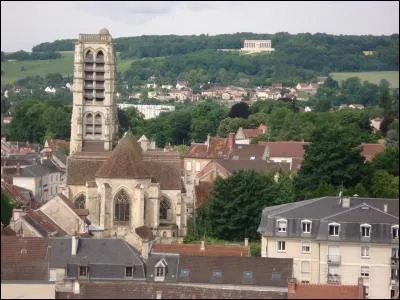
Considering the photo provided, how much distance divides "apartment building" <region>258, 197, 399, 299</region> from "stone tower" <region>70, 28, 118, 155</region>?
3118cm

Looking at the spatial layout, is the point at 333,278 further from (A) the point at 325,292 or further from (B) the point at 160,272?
(A) the point at 325,292

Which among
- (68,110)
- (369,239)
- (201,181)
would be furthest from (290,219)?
(68,110)

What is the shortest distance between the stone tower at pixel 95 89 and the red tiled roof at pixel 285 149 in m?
14.8

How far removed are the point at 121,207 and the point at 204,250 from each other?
12.7 metres

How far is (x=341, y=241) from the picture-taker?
5141 cm

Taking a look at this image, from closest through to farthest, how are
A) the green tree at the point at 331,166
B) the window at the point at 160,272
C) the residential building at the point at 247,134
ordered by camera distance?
the window at the point at 160,272 → the green tree at the point at 331,166 → the residential building at the point at 247,134

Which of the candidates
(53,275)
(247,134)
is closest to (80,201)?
(53,275)

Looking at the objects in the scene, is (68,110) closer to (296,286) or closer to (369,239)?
(369,239)

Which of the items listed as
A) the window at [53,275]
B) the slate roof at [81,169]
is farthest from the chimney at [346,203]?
the slate roof at [81,169]

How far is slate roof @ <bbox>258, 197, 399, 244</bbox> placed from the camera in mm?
50938

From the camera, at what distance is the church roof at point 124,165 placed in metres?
66.0

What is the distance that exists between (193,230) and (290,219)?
12.7 metres

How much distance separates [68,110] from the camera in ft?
424

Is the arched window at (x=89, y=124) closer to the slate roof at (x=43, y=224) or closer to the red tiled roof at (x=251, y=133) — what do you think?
the slate roof at (x=43, y=224)
